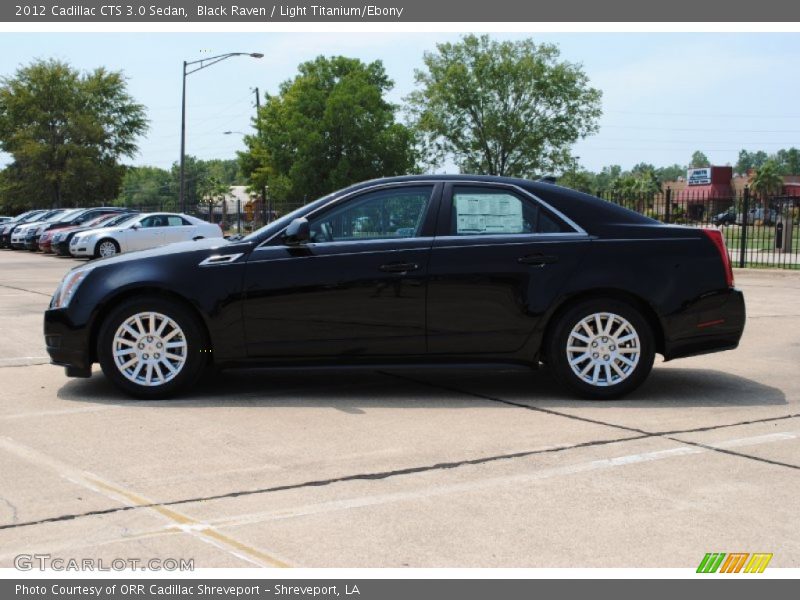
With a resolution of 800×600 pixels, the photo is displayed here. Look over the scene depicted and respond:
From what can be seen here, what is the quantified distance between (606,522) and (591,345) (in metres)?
2.84

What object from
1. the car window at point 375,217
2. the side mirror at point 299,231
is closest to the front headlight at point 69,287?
the side mirror at point 299,231

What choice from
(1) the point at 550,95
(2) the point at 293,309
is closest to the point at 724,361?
(2) the point at 293,309

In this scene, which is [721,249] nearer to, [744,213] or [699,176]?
[744,213]

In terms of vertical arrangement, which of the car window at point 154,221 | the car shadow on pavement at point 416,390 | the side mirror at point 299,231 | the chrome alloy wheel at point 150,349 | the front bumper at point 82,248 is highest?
the car window at point 154,221

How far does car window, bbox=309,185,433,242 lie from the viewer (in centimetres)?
723

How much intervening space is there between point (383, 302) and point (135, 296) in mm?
1822

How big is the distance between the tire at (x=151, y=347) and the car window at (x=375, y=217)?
1166mm

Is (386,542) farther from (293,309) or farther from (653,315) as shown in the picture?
(653,315)

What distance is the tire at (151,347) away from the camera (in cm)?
708

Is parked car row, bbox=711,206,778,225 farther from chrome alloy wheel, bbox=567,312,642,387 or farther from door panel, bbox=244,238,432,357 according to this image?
door panel, bbox=244,238,432,357

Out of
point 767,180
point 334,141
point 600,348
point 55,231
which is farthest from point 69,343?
point 767,180

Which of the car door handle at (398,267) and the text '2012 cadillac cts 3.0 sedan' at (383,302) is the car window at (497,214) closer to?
the text '2012 cadillac cts 3.0 sedan' at (383,302)

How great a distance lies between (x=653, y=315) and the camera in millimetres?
7254

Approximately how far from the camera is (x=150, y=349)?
23.3 ft
